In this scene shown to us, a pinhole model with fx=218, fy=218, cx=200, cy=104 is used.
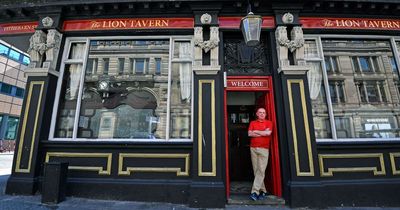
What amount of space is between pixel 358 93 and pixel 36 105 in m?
8.89

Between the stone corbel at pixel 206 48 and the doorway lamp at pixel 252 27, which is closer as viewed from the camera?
the doorway lamp at pixel 252 27

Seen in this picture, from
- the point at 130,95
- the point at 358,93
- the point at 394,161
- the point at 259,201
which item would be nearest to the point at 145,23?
the point at 130,95

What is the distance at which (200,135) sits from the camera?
5.36 meters

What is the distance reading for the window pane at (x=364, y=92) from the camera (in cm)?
594

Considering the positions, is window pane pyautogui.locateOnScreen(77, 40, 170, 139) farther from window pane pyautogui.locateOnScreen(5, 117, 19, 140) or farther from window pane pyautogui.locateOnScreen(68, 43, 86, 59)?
window pane pyautogui.locateOnScreen(5, 117, 19, 140)

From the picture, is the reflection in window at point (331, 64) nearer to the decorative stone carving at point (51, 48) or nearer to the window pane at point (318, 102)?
the window pane at point (318, 102)

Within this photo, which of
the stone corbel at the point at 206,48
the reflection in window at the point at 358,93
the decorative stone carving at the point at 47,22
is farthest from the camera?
the decorative stone carving at the point at 47,22

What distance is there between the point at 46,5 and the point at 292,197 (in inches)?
325

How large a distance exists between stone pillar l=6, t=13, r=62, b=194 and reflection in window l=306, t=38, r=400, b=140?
7136 mm

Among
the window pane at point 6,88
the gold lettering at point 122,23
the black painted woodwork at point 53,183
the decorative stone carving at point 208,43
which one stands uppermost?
the window pane at point 6,88

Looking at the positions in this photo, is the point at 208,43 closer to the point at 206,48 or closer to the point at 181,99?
the point at 206,48

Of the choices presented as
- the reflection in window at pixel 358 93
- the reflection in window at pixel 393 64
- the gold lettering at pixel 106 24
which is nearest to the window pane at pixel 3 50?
the gold lettering at pixel 106 24

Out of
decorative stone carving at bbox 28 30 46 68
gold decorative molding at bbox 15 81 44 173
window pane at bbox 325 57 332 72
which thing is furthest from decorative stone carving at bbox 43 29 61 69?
window pane at bbox 325 57 332 72

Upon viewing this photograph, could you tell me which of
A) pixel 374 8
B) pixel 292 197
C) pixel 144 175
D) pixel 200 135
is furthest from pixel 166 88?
pixel 374 8
